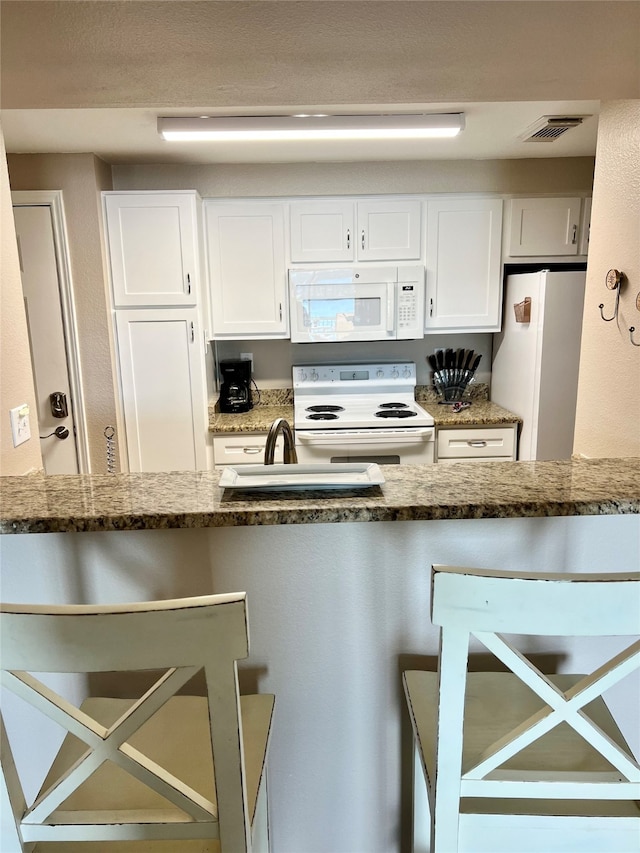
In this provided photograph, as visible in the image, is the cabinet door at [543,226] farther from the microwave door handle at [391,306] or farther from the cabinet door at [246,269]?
the cabinet door at [246,269]

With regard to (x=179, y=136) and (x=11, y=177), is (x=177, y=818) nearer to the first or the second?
(x=179, y=136)

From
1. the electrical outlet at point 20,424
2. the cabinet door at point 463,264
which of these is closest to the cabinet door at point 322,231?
the cabinet door at point 463,264

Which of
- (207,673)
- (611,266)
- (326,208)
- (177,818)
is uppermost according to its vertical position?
(326,208)

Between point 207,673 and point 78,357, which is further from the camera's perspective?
point 78,357

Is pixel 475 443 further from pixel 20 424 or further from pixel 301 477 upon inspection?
pixel 20 424

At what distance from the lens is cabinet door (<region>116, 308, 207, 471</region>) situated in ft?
10.2

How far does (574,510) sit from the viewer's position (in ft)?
3.48

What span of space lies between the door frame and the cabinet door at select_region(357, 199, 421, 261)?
5.39 ft

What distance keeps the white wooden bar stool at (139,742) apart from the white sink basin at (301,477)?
0.46 m

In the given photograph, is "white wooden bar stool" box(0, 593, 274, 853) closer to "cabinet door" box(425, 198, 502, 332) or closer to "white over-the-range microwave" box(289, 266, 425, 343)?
"white over-the-range microwave" box(289, 266, 425, 343)

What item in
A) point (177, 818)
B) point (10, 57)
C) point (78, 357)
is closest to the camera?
point (177, 818)

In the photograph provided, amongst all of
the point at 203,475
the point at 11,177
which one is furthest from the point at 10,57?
the point at 203,475

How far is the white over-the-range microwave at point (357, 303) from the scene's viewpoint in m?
3.28

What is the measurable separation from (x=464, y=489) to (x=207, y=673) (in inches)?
25.9
